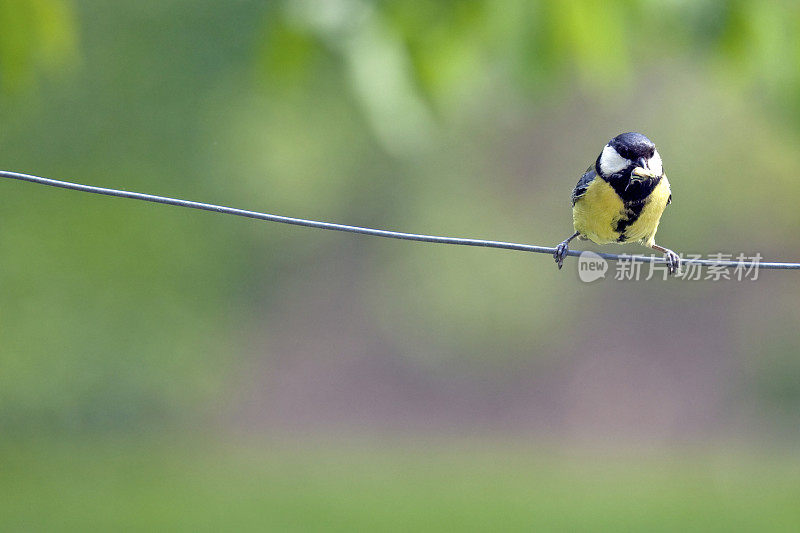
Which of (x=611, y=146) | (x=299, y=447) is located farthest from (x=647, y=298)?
(x=611, y=146)

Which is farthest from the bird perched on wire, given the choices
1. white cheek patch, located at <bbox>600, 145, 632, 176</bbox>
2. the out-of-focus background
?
the out-of-focus background

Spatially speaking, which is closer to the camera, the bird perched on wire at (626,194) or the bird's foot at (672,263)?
the bird's foot at (672,263)

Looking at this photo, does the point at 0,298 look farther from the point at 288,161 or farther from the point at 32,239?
the point at 288,161

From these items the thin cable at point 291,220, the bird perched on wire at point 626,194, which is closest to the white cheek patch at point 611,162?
the bird perched on wire at point 626,194

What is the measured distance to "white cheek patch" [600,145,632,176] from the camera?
3215 mm

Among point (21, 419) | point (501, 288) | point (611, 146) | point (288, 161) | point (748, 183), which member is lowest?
point (21, 419)

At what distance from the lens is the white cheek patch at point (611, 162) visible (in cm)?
321

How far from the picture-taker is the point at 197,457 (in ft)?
38.4

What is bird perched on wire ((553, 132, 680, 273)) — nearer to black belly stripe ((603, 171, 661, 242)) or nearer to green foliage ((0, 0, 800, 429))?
black belly stripe ((603, 171, 661, 242))

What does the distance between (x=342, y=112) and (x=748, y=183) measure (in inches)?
216

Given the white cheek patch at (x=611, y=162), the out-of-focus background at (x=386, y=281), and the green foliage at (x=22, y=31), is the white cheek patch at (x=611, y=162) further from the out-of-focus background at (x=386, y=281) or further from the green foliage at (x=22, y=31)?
the green foliage at (x=22, y=31)

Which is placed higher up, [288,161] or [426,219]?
[426,219]

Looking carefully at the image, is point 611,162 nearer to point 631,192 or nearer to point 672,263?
point 631,192

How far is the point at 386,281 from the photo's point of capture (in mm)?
14367
